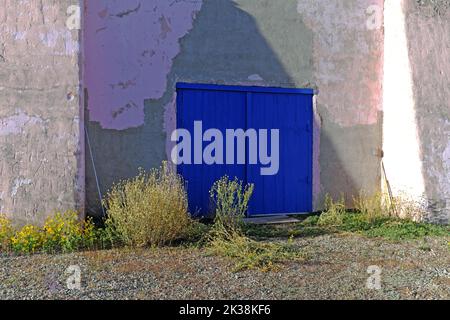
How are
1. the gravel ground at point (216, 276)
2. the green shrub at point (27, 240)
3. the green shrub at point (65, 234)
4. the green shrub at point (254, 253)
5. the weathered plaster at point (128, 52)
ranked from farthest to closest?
the weathered plaster at point (128, 52) < the green shrub at point (65, 234) < the green shrub at point (27, 240) < the green shrub at point (254, 253) < the gravel ground at point (216, 276)

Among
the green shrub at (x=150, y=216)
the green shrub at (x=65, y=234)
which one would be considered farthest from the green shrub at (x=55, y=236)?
the green shrub at (x=150, y=216)

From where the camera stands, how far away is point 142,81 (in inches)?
321

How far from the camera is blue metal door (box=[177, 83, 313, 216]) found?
8391 millimetres

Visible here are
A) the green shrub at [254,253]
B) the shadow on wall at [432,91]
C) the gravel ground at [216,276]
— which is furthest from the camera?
the shadow on wall at [432,91]

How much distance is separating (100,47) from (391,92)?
190 inches

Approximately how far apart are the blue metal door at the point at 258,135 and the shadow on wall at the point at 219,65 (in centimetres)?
19

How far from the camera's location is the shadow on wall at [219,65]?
8008 millimetres

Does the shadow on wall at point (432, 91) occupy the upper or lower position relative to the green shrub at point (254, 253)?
upper

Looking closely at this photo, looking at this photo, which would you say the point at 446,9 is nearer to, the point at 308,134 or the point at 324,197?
the point at 308,134

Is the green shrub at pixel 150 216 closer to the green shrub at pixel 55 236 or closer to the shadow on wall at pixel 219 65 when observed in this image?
the green shrub at pixel 55 236

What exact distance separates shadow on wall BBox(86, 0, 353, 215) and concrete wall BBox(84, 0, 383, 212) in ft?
0.05

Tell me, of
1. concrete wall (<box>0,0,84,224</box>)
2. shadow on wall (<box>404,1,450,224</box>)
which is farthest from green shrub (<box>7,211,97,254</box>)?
shadow on wall (<box>404,1,450,224</box>)

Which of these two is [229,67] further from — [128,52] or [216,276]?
[216,276]
